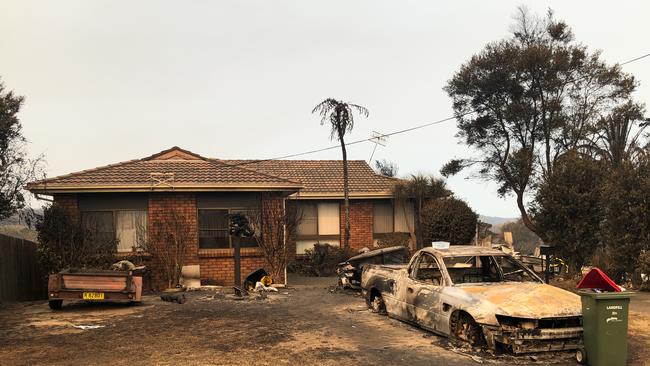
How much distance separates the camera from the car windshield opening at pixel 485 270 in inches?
325

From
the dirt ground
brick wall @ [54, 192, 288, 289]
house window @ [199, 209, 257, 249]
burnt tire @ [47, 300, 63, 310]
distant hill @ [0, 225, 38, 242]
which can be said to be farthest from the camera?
distant hill @ [0, 225, 38, 242]

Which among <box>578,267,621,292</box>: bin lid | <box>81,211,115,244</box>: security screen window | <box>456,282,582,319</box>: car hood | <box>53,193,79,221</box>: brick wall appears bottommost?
<box>456,282,582,319</box>: car hood

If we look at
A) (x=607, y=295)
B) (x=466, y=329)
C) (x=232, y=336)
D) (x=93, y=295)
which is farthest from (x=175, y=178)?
(x=607, y=295)

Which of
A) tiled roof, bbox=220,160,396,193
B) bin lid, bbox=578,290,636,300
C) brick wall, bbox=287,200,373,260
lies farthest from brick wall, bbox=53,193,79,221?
bin lid, bbox=578,290,636,300

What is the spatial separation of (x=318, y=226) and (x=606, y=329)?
600 inches

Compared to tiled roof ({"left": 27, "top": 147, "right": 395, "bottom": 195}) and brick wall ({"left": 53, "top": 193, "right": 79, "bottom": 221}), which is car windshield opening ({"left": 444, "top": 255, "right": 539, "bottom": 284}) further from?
brick wall ({"left": 53, "top": 193, "right": 79, "bottom": 221})

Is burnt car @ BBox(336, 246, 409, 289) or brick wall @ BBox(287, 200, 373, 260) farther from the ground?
brick wall @ BBox(287, 200, 373, 260)

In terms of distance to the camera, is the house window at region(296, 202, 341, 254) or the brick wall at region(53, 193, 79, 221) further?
the house window at region(296, 202, 341, 254)

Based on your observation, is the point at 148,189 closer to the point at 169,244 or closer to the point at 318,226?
the point at 169,244

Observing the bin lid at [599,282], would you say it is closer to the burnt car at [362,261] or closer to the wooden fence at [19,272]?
the burnt car at [362,261]

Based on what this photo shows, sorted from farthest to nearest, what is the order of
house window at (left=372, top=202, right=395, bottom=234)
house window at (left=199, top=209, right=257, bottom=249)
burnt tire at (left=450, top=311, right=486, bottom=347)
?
house window at (left=372, top=202, right=395, bottom=234) → house window at (left=199, top=209, right=257, bottom=249) → burnt tire at (left=450, top=311, right=486, bottom=347)

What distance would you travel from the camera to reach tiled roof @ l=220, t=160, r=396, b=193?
2112cm

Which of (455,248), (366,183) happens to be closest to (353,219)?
(366,183)

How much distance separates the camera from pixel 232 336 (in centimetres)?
793
